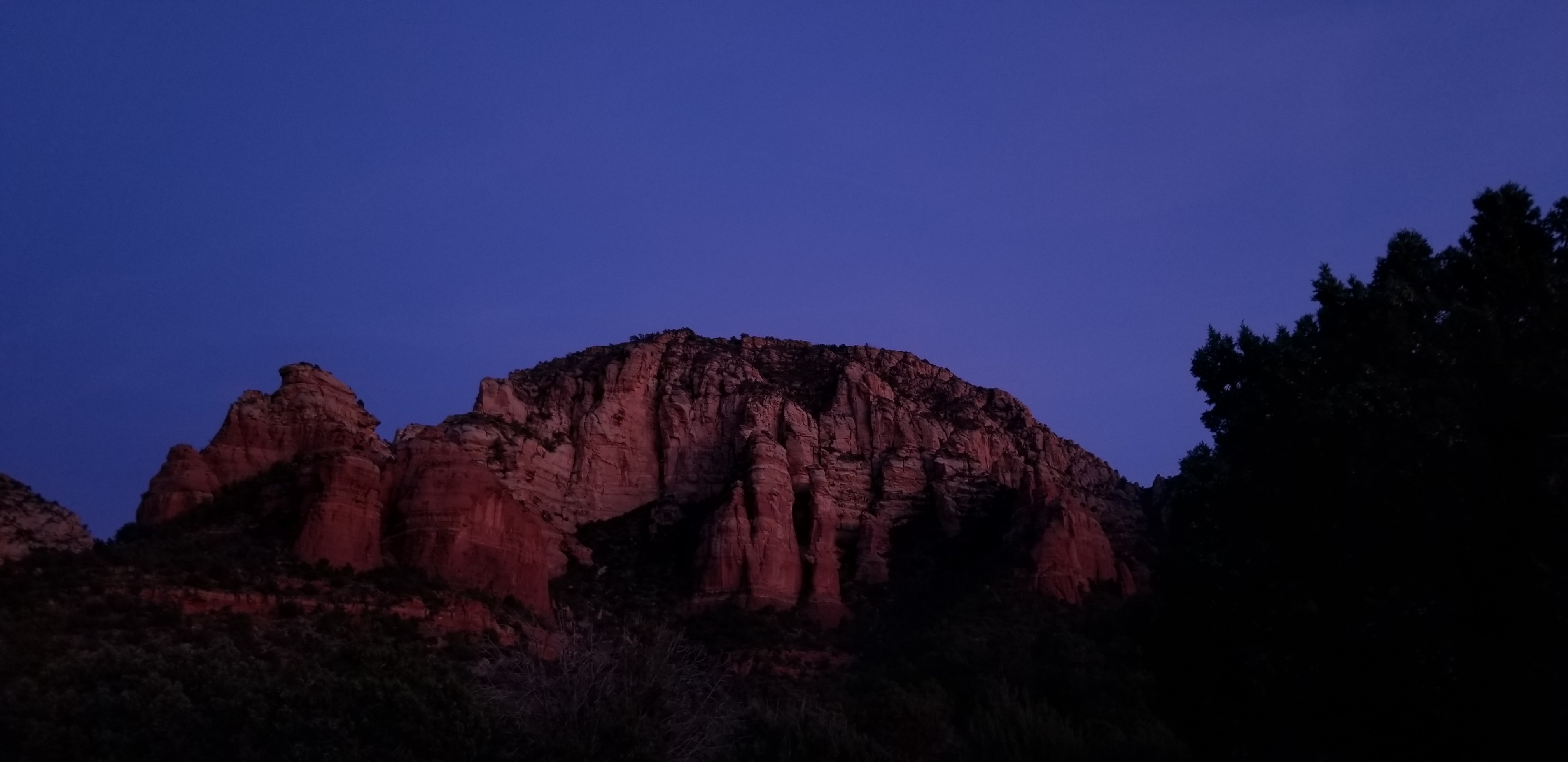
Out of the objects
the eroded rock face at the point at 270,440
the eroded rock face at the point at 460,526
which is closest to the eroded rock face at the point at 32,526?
the eroded rock face at the point at 270,440

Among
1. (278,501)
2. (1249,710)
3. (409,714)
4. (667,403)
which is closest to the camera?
(1249,710)

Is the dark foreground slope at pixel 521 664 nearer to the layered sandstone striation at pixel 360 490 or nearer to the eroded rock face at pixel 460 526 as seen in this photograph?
the layered sandstone striation at pixel 360 490

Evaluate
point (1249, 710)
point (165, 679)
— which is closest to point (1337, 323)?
point (1249, 710)

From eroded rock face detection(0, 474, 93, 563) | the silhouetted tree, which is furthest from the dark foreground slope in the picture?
the silhouetted tree

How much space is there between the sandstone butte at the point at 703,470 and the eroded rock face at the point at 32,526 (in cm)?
663

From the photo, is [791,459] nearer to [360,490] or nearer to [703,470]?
[703,470]

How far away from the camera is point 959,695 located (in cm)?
3844

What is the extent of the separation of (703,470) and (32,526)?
114 ft

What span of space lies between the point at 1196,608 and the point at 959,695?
20564mm

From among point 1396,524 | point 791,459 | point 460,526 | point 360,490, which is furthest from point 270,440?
point 1396,524

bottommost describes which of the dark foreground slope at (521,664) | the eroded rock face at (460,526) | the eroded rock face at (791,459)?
the dark foreground slope at (521,664)

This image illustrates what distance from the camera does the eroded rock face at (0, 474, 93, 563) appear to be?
35.8 meters

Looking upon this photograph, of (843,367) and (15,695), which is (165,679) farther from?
(843,367)

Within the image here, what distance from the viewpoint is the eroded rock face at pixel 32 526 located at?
A: 3581 cm
